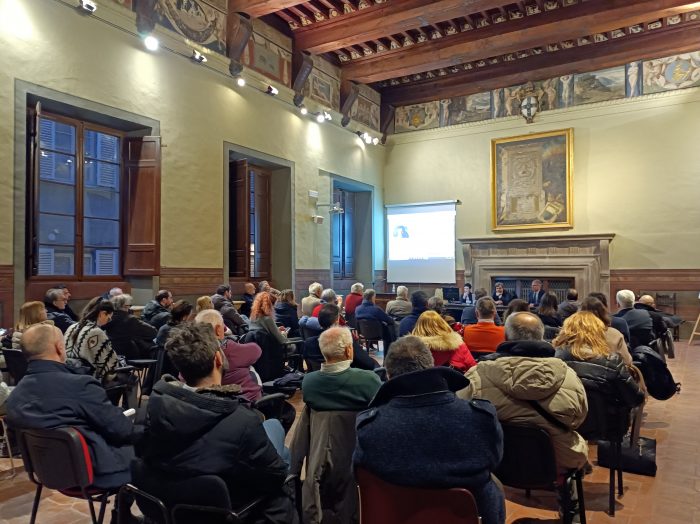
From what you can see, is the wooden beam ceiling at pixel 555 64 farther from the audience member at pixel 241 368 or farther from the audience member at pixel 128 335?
the audience member at pixel 241 368

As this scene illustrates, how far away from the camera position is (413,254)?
41.7ft

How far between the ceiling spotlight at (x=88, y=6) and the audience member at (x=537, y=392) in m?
6.68

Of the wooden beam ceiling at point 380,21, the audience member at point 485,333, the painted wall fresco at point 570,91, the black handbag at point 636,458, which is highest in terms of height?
the wooden beam ceiling at point 380,21

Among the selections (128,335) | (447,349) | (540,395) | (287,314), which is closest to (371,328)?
(287,314)

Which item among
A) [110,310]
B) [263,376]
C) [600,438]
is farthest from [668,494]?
→ [110,310]

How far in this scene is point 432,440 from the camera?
1.69 meters

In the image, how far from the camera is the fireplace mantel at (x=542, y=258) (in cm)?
1056

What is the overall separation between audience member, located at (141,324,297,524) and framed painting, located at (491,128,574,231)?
418 inches

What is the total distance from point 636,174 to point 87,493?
36.8 feet

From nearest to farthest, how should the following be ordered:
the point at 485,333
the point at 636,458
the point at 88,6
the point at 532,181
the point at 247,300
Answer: the point at 636,458
the point at 485,333
the point at 88,6
the point at 247,300
the point at 532,181

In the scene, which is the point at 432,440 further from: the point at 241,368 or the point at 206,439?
the point at 241,368

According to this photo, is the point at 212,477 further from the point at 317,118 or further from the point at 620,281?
the point at 620,281

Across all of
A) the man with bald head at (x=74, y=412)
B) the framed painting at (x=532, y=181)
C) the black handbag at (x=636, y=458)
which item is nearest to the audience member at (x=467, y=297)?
the framed painting at (x=532, y=181)

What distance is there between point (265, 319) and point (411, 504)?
10.3ft
